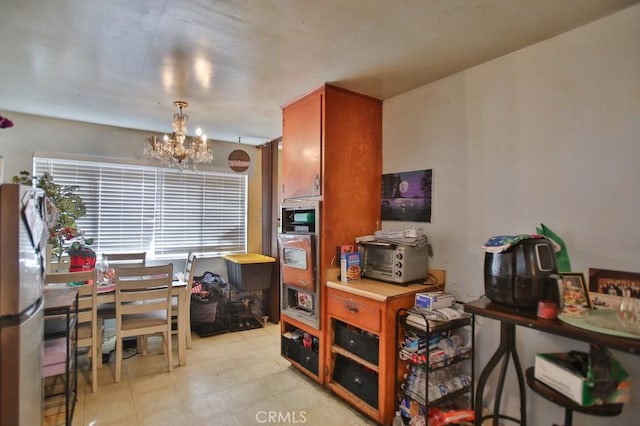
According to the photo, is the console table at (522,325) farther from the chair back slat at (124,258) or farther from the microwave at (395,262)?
the chair back slat at (124,258)

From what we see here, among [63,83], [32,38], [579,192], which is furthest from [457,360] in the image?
[63,83]

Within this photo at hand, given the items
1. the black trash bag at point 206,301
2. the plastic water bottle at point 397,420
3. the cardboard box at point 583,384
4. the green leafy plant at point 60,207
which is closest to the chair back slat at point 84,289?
the green leafy plant at point 60,207

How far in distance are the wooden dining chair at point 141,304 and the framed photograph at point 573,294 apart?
9.17ft

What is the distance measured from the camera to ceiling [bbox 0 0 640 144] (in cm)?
159

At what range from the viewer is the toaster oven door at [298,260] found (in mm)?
2584

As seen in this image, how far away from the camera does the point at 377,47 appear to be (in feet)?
6.45

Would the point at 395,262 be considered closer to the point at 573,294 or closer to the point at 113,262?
the point at 573,294

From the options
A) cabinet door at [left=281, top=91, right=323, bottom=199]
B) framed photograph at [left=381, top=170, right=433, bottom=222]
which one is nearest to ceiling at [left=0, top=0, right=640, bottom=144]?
cabinet door at [left=281, top=91, right=323, bottom=199]

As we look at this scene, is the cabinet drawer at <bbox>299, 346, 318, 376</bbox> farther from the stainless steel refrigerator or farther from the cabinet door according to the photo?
the stainless steel refrigerator

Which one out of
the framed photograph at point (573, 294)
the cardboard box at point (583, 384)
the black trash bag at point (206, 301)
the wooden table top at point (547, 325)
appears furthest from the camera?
the black trash bag at point (206, 301)

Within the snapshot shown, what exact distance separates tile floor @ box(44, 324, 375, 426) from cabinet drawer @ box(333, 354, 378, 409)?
0.14 meters

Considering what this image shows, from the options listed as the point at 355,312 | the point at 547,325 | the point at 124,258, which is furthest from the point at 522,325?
the point at 124,258

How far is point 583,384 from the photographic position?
52.1 inches

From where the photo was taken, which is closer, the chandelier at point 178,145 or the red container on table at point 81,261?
the chandelier at point 178,145
